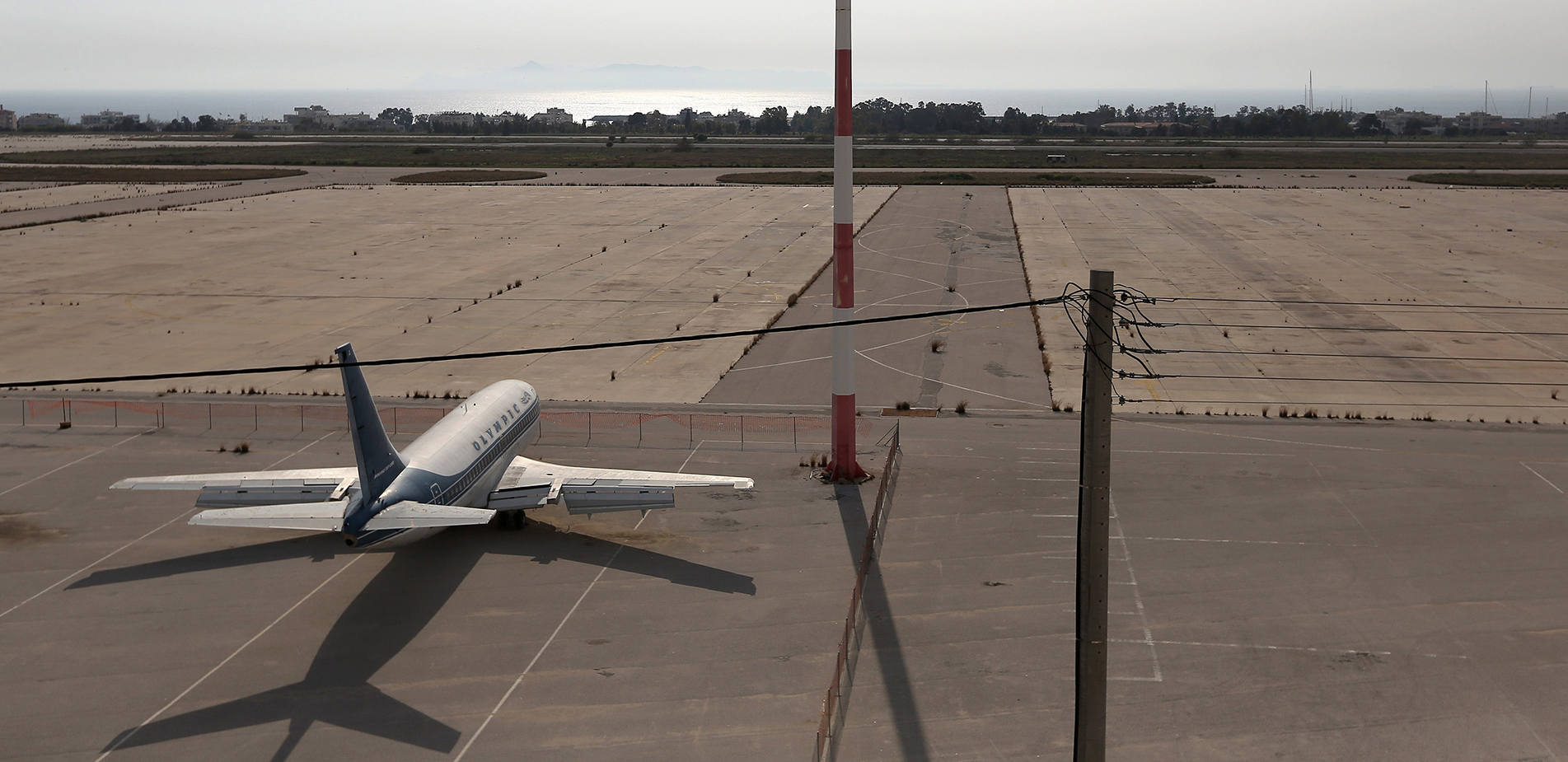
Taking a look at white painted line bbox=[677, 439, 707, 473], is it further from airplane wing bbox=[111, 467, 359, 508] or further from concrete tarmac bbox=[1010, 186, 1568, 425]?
concrete tarmac bbox=[1010, 186, 1568, 425]

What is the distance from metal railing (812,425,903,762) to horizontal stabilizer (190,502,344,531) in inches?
478

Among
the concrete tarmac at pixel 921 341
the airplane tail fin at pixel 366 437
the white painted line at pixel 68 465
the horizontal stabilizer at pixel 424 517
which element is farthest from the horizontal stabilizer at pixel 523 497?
the white painted line at pixel 68 465

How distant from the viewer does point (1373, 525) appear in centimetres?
3544

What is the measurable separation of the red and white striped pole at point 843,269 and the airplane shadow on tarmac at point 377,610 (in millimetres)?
8703

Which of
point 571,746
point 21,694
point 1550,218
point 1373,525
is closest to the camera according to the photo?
point 571,746

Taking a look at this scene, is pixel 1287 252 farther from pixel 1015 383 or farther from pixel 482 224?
pixel 482 224

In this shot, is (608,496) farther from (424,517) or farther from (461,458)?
(424,517)

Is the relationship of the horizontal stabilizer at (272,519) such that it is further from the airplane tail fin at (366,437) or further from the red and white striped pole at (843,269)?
the red and white striped pole at (843,269)

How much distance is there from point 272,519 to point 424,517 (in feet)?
11.2

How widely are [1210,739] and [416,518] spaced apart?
18852 millimetres

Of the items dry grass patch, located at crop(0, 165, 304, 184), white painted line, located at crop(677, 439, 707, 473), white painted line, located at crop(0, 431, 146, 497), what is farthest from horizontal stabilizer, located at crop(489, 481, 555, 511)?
dry grass patch, located at crop(0, 165, 304, 184)

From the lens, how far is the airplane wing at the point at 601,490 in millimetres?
33594

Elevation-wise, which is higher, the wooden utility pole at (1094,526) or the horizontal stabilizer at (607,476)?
the wooden utility pole at (1094,526)

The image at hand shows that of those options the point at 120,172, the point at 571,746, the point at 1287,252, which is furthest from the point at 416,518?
the point at 120,172
